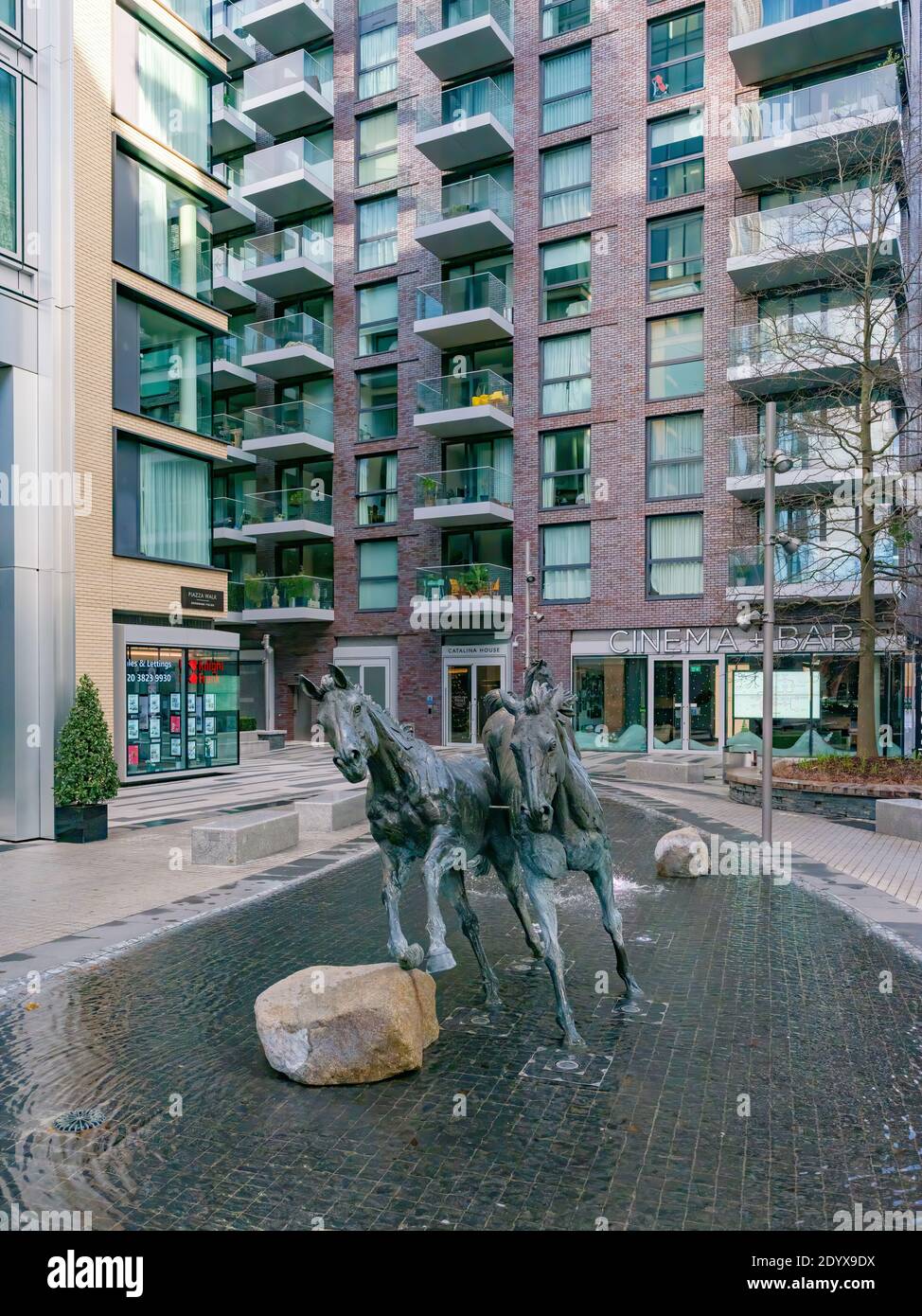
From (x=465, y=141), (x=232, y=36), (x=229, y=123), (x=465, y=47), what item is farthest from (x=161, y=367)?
(x=232, y=36)

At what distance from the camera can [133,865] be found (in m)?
11.1

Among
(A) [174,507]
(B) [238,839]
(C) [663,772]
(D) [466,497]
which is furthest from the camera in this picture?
(D) [466,497]

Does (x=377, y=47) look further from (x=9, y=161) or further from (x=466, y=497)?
(x=9, y=161)

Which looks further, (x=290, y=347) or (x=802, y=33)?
(x=290, y=347)

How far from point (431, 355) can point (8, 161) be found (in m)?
19.2

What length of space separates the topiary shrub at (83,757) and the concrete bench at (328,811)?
2.96 metres

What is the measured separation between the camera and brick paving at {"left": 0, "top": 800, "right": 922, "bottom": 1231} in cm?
376

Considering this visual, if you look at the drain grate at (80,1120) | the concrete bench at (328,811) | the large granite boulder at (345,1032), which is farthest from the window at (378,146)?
the drain grate at (80,1120)

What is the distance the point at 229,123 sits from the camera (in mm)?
34500

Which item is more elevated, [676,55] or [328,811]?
[676,55]

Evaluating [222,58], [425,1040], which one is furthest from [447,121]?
[425,1040]

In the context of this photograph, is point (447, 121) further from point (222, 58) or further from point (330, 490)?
point (330, 490)

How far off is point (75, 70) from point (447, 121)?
57.9 ft
